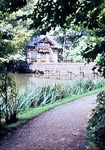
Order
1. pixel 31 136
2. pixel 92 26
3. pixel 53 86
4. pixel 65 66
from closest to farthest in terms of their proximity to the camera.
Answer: pixel 92 26
pixel 31 136
pixel 53 86
pixel 65 66

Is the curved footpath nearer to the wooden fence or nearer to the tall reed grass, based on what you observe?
the tall reed grass

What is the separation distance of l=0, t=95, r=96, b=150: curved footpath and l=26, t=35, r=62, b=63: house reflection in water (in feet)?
123

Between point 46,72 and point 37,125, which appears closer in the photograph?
point 37,125

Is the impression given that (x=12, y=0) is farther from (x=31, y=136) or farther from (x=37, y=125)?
(x=37, y=125)

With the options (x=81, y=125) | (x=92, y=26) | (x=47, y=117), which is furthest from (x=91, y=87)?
(x=92, y=26)

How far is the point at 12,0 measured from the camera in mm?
3232

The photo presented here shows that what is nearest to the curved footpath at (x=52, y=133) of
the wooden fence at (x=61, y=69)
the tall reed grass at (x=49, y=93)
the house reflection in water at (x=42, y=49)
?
the tall reed grass at (x=49, y=93)

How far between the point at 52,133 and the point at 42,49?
136ft

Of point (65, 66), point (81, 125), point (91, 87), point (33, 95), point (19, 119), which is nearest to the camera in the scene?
point (81, 125)

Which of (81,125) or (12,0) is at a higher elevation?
(12,0)

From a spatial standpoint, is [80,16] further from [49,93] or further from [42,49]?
[42,49]

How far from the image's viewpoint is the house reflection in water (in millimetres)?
47062

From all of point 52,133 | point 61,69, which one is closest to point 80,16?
point 52,133

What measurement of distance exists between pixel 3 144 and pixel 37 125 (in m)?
1.73
